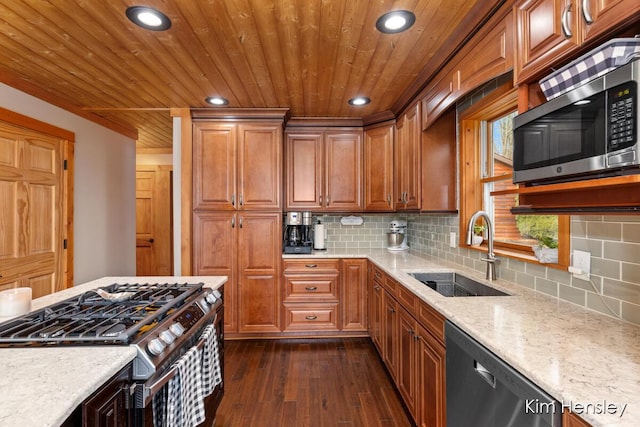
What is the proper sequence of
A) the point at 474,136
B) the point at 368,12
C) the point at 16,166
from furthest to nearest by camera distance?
the point at 16,166 < the point at 474,136 < the point at 368,12

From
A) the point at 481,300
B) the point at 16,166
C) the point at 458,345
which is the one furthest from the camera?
the point at 16,166

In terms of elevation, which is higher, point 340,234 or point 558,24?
point 558,24

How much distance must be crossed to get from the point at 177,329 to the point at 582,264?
5.76 ft

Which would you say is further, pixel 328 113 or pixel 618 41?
pixel 328 113

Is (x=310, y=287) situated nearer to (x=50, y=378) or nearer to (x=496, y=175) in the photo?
(x=496, y=175)

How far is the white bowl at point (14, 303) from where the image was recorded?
1.26 m

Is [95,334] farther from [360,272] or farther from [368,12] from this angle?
[360,272]

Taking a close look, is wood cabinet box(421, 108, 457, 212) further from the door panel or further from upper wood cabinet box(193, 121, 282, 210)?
the door panel

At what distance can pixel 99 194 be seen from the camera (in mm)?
3756

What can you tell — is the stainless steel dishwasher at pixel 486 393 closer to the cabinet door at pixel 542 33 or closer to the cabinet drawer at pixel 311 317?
the cabinet door at pixel 542 33

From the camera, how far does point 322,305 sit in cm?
338

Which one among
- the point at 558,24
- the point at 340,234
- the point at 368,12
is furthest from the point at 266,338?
the point at 558,24

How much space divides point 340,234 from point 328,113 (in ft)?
4.72

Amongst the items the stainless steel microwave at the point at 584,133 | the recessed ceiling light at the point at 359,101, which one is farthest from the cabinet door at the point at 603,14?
the recessed ceiling light at the point at 359,101
